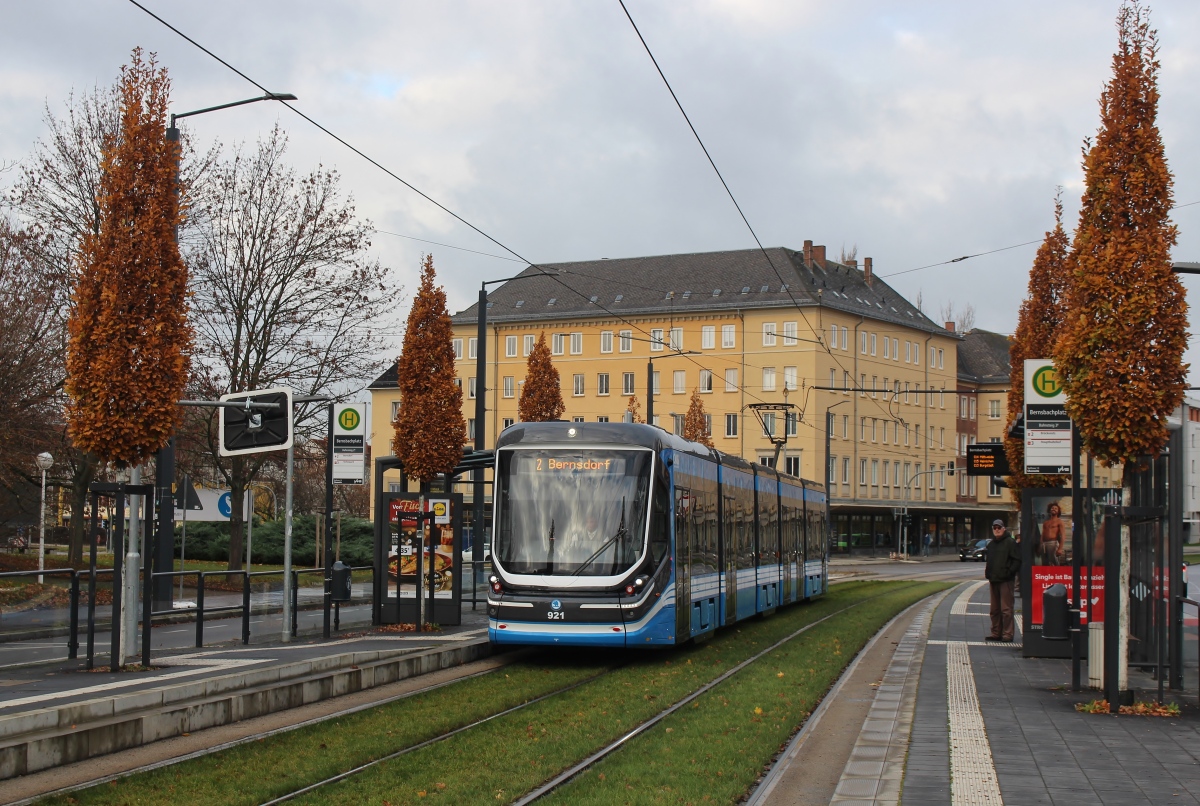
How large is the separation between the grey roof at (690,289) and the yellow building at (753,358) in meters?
0.12

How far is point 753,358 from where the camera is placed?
91.9m

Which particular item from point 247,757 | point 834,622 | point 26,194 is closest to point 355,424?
point 834,622

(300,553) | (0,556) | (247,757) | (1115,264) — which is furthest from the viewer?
(300,553)

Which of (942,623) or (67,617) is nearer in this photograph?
(67,617)

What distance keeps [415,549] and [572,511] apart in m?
5.84

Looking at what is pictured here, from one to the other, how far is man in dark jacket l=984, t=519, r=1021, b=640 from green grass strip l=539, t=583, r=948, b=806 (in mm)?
3564

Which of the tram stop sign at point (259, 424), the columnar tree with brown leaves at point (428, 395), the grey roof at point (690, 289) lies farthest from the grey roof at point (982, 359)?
the tram stop sign at point (259, 424)

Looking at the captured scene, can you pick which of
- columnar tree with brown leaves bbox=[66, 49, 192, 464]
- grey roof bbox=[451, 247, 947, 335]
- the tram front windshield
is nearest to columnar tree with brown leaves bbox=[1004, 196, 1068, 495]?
the tram front windshield

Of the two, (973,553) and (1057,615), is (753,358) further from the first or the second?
(1057,615)

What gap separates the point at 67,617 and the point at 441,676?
14.4 feet

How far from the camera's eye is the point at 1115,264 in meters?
13.9

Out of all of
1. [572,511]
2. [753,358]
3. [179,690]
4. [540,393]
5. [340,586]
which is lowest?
[179,690]

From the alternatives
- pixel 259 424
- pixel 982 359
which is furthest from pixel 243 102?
pixel 982 359

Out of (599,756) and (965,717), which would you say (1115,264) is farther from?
(599,756)
